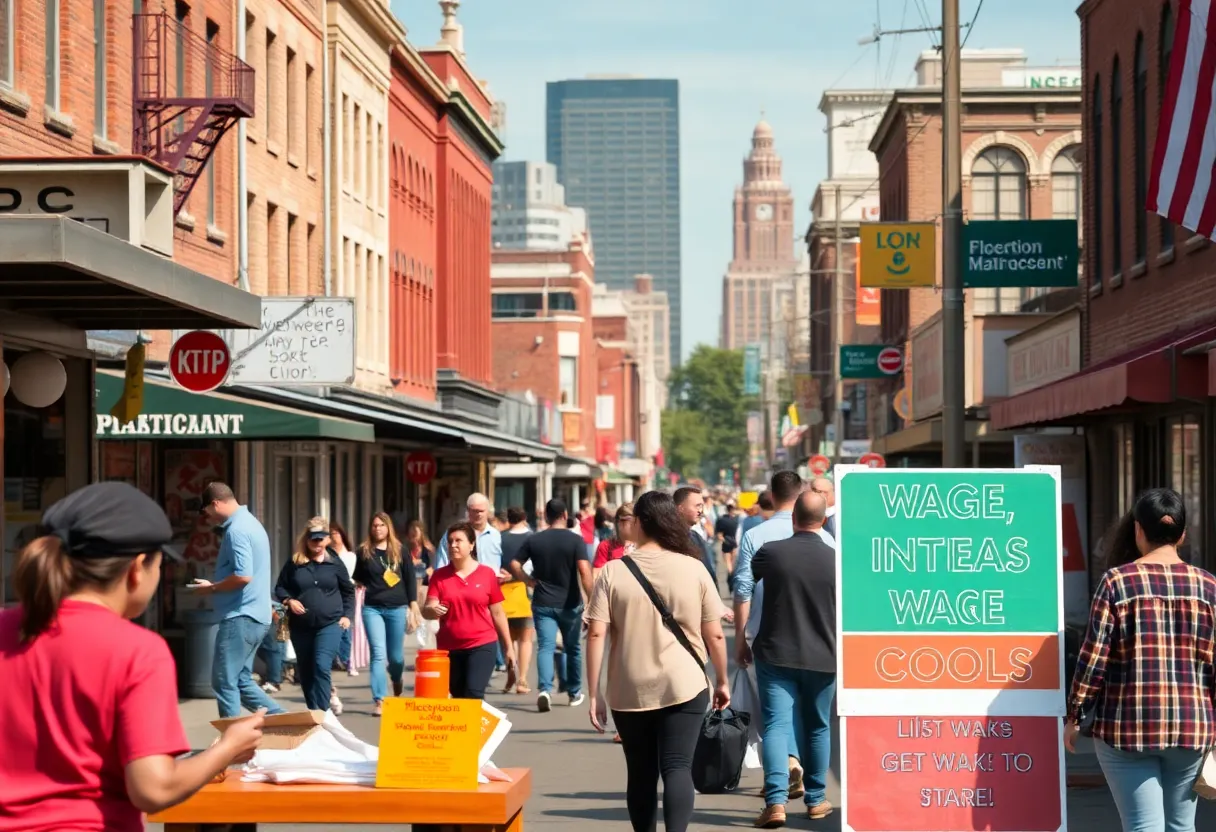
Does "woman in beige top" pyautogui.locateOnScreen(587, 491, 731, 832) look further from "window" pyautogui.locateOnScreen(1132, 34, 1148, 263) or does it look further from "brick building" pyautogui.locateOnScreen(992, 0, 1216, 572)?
"window" pyautogui.locateOnScreen(1132, 34, 1148, 263)

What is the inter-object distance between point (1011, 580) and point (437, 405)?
41.4 m

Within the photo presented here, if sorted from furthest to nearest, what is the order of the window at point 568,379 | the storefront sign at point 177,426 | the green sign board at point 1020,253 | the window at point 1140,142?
the window at point 568,379
the window at point 1140,142
the green sign board at point 1020,253
the storefront sign at point 177,426

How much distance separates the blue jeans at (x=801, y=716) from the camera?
11.6 metres

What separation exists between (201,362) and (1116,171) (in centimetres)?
1228

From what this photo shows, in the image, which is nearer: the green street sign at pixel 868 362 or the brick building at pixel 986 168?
the green street sign at pixel 868 362

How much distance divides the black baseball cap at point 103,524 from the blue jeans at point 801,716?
743cm

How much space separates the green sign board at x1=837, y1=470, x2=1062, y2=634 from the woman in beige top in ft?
2.48

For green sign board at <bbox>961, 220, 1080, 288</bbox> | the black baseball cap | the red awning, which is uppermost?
green sign board at <bbox>961, 220, 1080, 288</bbox>

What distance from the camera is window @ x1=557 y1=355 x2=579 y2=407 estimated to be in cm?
10106

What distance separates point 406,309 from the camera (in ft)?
153

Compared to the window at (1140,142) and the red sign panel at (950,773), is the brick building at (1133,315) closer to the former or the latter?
the window at (1140,142)

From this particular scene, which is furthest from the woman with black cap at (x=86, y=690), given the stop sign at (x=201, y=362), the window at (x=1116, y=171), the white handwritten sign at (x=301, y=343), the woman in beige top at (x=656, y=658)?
the window at (x=1116, y=171)

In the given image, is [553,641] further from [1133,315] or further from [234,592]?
[1133,315]

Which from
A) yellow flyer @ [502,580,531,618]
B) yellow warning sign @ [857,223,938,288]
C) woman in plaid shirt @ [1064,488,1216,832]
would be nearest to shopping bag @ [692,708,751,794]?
woman in plaid shirt @ [1064,488,1216,832]
